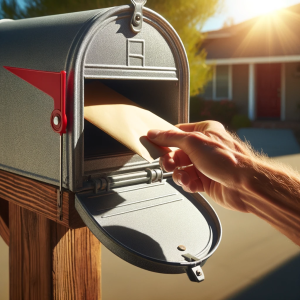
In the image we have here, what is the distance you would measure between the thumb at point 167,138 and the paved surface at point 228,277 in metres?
2.40

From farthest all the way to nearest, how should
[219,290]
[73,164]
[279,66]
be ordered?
[279,66], [219,290], [73,164]

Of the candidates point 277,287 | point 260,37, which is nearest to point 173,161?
point 277,287

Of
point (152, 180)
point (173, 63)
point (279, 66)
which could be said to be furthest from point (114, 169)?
point (279, 66)

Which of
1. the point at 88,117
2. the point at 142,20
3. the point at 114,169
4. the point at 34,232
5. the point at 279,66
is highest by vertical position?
the point at 279,66

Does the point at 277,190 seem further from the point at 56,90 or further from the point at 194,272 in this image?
the point at 56,90

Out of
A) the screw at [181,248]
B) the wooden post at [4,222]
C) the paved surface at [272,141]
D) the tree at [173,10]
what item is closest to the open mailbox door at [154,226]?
the screw at [181,248]

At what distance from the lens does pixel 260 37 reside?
17516 millimetres

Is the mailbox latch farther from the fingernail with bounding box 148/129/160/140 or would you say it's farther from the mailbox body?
the fingernail with bounding box 148/129/160/140

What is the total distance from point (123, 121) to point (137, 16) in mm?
396

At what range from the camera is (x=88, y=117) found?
1.51 metres

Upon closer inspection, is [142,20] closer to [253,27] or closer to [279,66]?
[279,66]

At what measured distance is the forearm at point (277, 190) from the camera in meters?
1.46

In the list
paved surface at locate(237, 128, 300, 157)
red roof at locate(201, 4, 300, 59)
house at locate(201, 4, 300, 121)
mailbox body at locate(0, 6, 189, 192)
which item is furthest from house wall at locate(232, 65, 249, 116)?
mailbox body at locate(0, 6, 189, 192)

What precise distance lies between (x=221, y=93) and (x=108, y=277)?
15010mm
